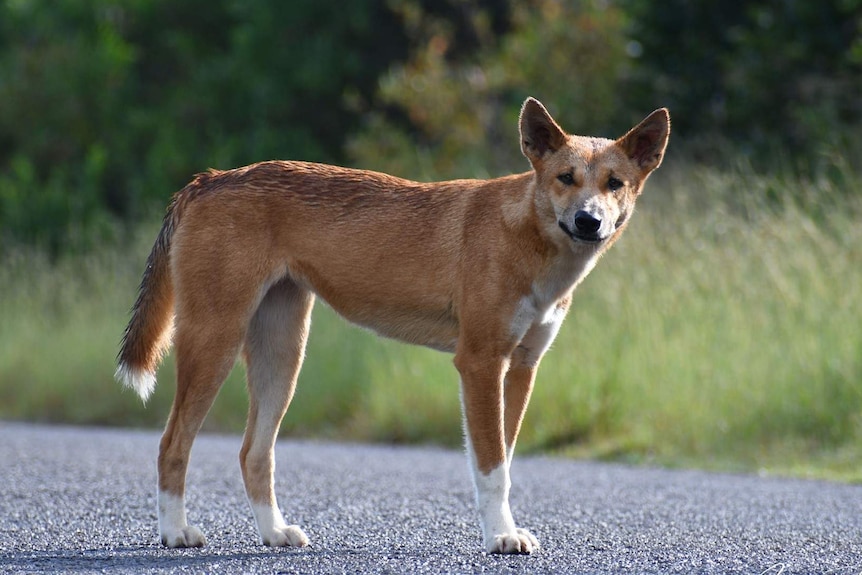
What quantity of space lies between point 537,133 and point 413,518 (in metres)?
1.97

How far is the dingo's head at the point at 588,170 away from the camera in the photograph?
17.9 feet

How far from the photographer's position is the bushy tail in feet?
19.9

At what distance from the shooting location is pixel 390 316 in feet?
19.3

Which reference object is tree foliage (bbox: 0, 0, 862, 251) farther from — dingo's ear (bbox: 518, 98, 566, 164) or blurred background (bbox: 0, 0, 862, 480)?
dingo's ear (bbox: 518, 98, 566, 164)

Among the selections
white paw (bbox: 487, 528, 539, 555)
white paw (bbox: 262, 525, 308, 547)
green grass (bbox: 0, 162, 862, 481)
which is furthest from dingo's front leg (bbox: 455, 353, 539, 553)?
green grass (bbox: 0, 162, 862, 481)

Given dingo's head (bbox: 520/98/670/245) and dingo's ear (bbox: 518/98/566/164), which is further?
dingo's ear (bbox: 518/98/566/164)

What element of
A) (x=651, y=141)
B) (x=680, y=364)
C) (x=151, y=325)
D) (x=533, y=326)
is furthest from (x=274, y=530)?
(x=680, y=364)

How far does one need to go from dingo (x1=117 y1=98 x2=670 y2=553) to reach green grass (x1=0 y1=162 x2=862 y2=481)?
12.4ft

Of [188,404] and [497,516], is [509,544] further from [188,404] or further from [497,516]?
[188,404]

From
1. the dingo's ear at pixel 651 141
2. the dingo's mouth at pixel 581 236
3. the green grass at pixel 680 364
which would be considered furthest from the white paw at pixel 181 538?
the green grass at pixel 680 364

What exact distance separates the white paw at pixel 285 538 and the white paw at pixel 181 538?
0.96 ft

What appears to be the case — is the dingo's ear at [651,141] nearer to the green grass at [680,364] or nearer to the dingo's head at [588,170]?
the dingo's head at [588,170]

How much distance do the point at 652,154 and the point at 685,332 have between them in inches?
215

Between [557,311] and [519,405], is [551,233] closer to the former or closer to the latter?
[557,311]
